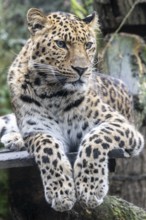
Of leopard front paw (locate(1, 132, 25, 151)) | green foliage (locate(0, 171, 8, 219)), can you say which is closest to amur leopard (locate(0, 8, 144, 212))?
green foliage (locate(0, 171, 8, 219))

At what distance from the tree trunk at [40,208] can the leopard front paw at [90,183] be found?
431 mm

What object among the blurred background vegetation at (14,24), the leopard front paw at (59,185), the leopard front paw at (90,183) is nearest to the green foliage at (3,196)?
the leopard front paw at (59,185)

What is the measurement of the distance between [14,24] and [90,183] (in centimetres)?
1183

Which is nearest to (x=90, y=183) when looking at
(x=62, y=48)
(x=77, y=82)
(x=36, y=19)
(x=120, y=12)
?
(x=77, y=82)

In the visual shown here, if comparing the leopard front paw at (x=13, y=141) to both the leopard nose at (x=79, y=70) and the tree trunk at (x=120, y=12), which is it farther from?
the tree trunk at (x=120, y=12)

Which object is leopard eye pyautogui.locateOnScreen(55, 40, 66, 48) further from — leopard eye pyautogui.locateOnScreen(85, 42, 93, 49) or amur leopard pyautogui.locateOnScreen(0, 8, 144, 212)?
leopard eye pyautogui.locateOnScreen(85, 42, 93, 49)

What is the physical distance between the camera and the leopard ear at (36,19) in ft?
25.0

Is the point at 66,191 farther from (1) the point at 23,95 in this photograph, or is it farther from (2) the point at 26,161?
(1) the point at 23,95

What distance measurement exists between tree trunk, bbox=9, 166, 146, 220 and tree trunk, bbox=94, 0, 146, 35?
123 inches

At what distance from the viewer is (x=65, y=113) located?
783 centimetres

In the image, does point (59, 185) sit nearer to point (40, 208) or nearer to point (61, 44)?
point (40, 208)

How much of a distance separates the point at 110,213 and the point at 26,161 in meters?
0.93

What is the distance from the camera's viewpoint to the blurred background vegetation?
1154cm

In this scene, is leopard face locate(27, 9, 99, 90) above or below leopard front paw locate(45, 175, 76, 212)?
above
